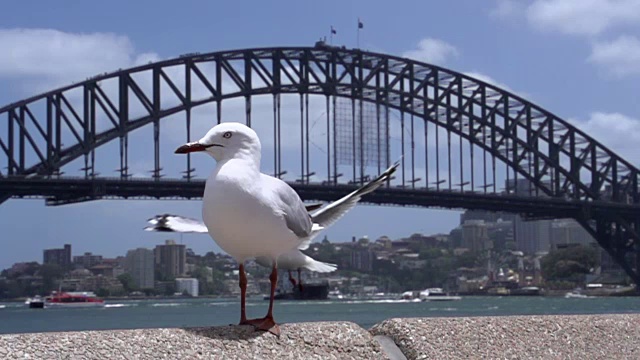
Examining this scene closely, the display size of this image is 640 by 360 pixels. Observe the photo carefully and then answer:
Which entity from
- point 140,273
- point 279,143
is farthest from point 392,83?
point 140,273

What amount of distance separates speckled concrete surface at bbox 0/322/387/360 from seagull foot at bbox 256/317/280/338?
0.6 inches

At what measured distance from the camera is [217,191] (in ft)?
10.5

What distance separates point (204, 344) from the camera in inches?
111

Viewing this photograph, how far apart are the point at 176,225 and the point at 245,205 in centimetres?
47

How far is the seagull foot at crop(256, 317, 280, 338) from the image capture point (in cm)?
302

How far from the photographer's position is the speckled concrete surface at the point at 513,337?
312cm

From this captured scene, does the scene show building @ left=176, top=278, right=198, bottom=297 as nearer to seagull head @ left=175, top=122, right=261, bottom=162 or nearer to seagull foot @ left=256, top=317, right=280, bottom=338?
seagull head @ left=175, top=122, right=261, bottom=162

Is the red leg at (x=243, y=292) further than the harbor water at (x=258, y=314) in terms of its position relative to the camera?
No

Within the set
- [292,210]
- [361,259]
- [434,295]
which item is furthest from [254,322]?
[361,259]

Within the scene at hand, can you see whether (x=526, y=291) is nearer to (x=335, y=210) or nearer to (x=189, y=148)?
(x=335, y=210)

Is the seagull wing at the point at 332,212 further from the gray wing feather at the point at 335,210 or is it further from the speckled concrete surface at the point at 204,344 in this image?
the speckled concrete surface at the point at 204,344

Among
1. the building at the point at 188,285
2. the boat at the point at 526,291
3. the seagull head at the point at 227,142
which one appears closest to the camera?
the seagull head at the point at 227,142

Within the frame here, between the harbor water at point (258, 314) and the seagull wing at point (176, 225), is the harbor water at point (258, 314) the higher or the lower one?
the lower one

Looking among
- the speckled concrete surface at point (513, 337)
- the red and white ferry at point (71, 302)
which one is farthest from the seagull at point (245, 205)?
the red and white ferry at point (71, 302)
